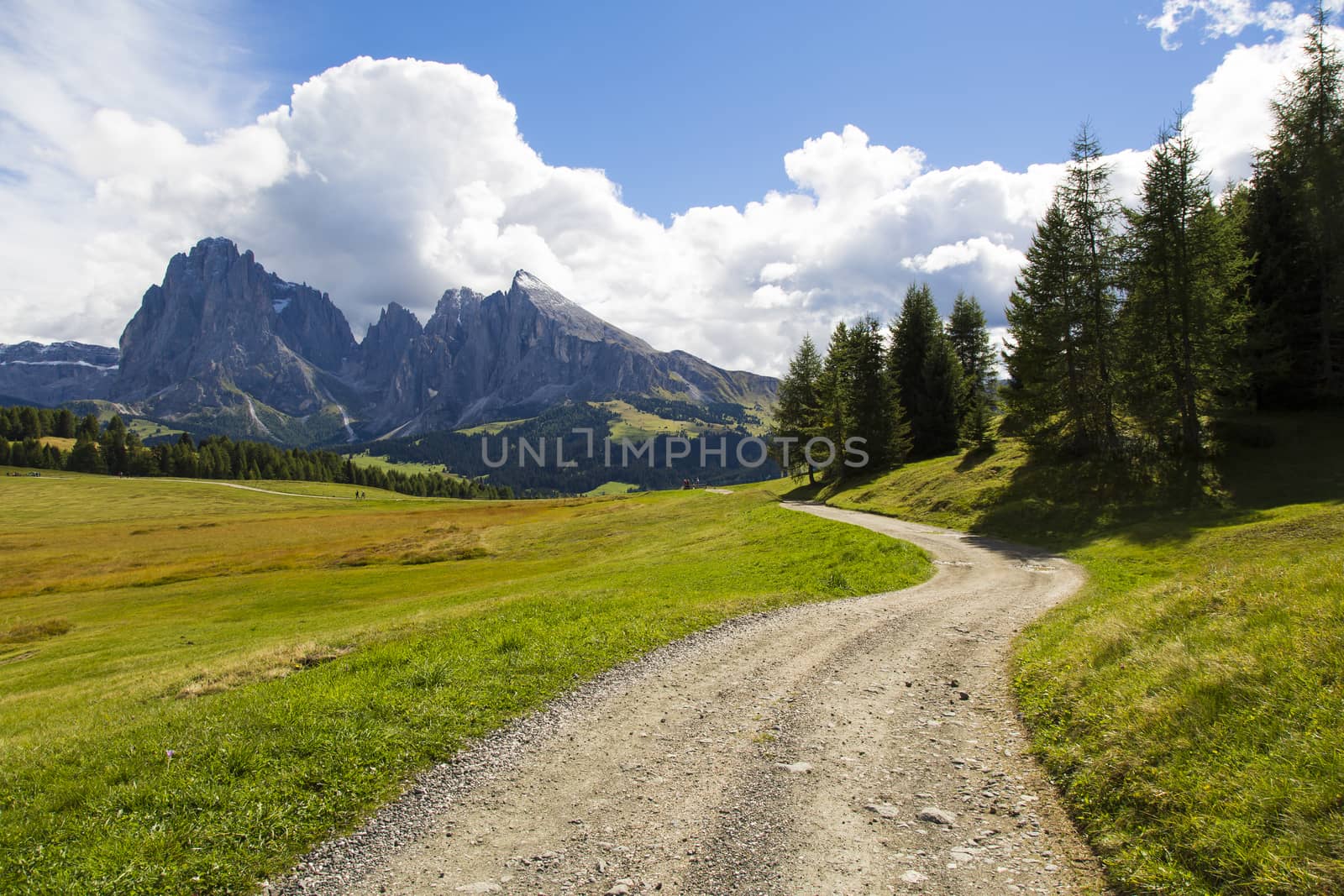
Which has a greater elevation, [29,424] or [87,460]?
[29,424]

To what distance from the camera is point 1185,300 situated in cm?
3697

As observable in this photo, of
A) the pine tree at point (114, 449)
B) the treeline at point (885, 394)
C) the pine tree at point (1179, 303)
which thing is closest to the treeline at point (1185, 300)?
the pine tree at point (1179, 303)

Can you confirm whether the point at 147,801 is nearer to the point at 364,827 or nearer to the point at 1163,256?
the point at 364,827

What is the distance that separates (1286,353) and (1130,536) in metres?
26.7

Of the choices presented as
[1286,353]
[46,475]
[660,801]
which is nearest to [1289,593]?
[660,801]

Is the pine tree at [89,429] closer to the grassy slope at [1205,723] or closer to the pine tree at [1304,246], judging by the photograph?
the grassy slope at [1205,723]

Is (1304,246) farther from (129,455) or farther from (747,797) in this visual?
(129,455)

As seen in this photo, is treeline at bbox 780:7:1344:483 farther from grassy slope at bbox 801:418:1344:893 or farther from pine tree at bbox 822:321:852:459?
grassy slope at bbox 801:418:1344:893

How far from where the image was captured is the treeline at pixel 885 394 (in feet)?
214

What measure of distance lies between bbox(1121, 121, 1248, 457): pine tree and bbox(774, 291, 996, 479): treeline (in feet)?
65.8

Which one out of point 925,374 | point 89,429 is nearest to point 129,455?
point 89,429

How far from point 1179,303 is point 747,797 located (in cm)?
4463

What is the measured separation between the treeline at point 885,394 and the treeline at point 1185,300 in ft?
55.1

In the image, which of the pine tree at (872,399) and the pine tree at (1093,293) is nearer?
the pine tree at (1093,293)
